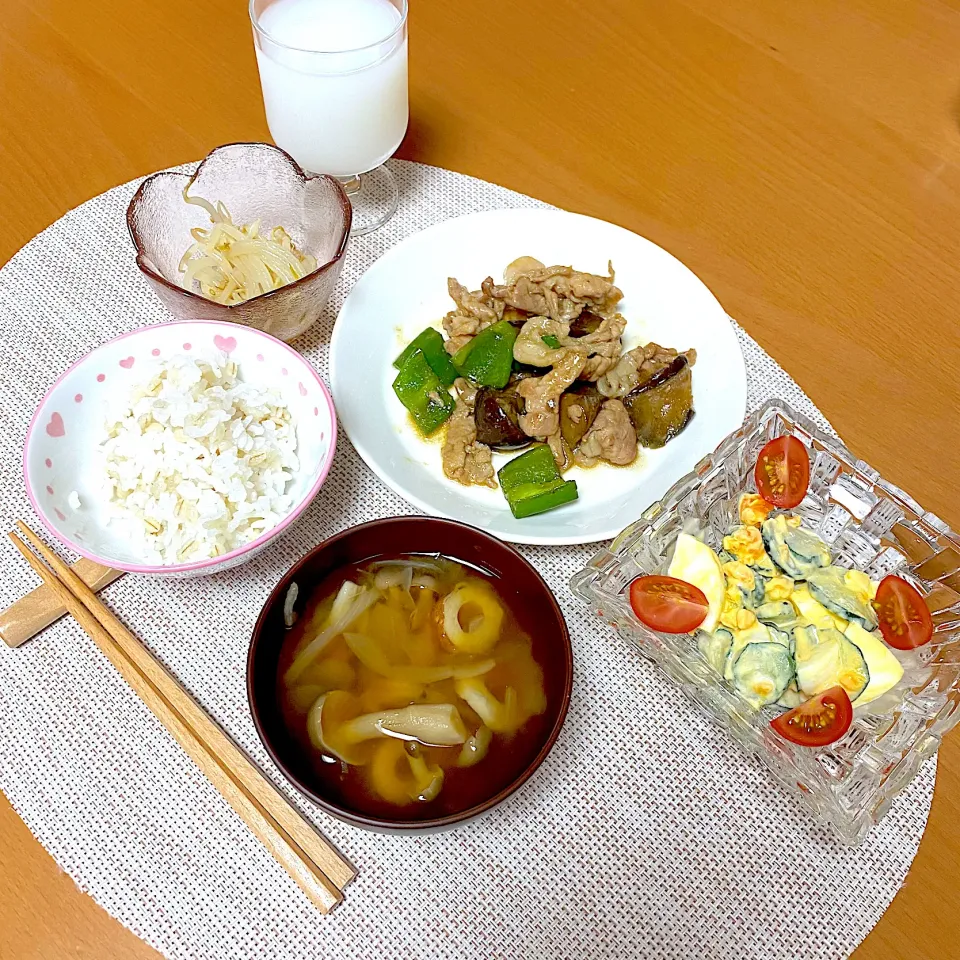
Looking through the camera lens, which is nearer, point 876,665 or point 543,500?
point 876,665

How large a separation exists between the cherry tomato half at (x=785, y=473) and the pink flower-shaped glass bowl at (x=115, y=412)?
2.32 feet

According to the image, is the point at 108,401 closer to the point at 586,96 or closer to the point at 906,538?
the point at 906,538

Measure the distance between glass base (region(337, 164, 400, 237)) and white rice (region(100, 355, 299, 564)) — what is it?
25.5 inches

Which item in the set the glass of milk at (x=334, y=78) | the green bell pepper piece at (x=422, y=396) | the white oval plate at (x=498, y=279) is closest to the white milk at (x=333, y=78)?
the glass of milk at (x=334, y=78)

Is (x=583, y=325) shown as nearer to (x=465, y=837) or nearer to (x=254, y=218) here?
(x=254, y=218)

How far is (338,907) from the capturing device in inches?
46.7

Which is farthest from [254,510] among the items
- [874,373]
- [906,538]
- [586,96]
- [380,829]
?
[586,96]

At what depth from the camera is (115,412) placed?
1.42 meters

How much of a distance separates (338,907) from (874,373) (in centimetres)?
146

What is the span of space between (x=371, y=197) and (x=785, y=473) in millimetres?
1162

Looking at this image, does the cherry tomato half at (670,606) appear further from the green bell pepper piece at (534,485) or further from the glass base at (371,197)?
the glass base at (371,197)

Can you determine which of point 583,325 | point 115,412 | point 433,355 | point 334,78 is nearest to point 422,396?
point 433,355

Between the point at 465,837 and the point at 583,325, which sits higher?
the point at 583,325

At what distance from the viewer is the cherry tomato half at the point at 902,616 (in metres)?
1.22
